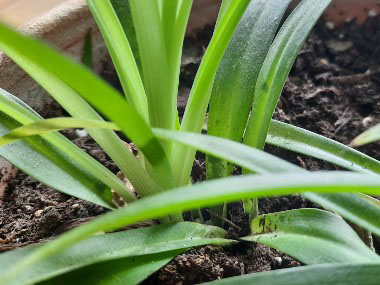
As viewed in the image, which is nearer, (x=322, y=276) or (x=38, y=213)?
(x=322, y=276)

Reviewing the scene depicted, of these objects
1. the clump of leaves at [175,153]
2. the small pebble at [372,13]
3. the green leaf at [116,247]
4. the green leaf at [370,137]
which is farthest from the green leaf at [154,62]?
the small pebble at [372,13]

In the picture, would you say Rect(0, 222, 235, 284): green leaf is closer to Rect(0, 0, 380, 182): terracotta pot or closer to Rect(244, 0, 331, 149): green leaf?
Rect(244, 0, 331, 149): green leaf

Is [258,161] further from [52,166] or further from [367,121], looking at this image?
[367,121]

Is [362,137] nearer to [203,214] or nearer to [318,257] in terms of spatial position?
[318,257]

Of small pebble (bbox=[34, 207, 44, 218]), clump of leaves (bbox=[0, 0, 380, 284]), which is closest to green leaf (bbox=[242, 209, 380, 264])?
clump of leaves (bbox=[0, 0, 380, 284])

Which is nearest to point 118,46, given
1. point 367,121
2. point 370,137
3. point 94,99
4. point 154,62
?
point 154,62

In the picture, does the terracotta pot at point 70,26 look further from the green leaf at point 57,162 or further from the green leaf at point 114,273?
the green leaf at point 114,273
